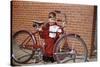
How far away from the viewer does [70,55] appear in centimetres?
188

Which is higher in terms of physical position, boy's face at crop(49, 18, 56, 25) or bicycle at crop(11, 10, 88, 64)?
boy's face at crop(49, 18, 56, 25)

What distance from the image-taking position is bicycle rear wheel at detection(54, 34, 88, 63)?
1853 millimetres

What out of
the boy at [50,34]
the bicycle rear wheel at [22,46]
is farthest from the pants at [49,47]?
the bicycle rear wheel at [22,46]

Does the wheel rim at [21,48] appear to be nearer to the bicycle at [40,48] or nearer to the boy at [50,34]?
the bicycle at [40,48]

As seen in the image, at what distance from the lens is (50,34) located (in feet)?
6.04

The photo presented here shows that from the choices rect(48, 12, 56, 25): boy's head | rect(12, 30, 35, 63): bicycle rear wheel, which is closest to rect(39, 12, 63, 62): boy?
rect(48, 12, 56, 25): boy's head

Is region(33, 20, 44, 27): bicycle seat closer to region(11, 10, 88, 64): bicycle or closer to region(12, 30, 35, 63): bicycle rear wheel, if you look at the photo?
region(11, 10, 88, 64): bicycle

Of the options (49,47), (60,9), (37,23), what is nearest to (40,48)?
(49,47)

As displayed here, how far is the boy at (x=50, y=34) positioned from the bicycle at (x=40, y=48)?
4cm

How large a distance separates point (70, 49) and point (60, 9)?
0.41 metres

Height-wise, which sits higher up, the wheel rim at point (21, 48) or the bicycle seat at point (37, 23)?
the bicycle seat at point (37, 23)

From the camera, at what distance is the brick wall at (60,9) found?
178 cm
